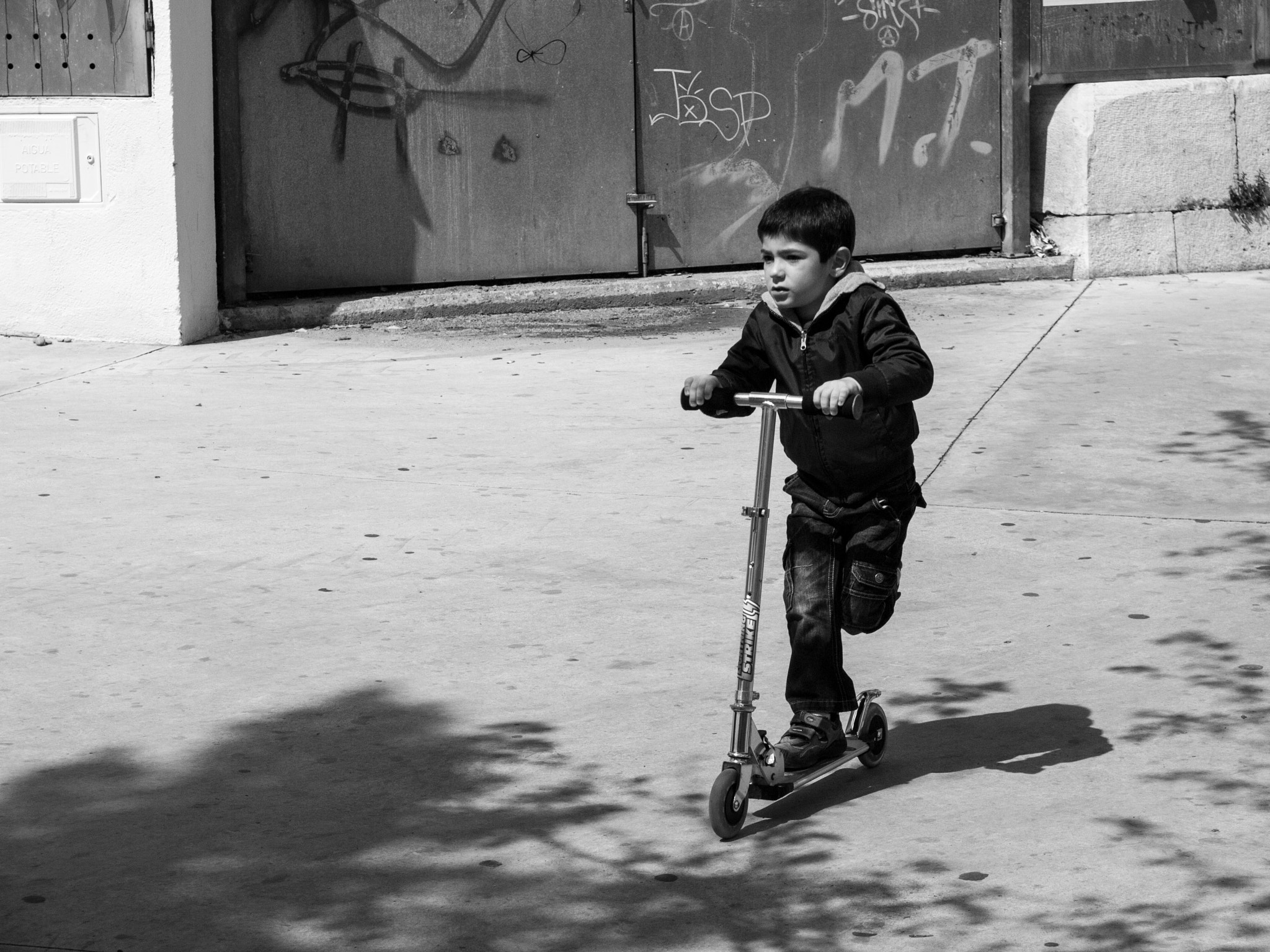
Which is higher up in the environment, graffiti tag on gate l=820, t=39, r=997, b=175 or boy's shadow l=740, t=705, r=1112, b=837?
graffiti tag on gate l=820, t=39, r=997, b=175

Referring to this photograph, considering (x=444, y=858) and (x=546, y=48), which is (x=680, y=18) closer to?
(x=546, y=48)

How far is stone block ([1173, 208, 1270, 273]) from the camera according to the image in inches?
440

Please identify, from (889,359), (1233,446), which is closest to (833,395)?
(889,359)

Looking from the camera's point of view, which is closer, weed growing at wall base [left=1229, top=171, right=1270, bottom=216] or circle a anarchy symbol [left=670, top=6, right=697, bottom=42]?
circle a anarchy symbol [left=670, top=6, right=697, bottom=42]

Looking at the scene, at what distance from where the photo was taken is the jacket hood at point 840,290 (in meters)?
3.89

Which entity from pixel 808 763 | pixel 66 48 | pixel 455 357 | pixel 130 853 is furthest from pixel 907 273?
pixel 130 853

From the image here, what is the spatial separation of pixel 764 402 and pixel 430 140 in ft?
23.6

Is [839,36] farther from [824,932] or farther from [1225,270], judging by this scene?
[824,932]

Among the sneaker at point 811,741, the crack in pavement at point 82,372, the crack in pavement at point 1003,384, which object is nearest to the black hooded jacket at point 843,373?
the sneaker at point 811,741

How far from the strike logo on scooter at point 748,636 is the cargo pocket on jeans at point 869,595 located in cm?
25

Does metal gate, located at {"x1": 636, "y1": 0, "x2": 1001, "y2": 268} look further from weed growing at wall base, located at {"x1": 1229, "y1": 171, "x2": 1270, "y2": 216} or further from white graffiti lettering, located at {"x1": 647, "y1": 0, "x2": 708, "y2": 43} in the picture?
weed growing at wall base, located at {"x1": 1229, "y1": 171, "x2": 1270, "y2": 216}

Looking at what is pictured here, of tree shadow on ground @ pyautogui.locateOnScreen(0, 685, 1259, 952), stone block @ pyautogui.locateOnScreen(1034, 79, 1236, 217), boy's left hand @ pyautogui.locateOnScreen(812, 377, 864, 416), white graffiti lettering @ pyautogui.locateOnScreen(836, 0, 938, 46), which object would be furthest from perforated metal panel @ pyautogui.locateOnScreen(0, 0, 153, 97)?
boy's left hand @ pyautogui.locateOnScreen(812, 377, 864, 416)

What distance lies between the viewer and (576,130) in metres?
10.7

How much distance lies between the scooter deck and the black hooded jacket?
58cm
